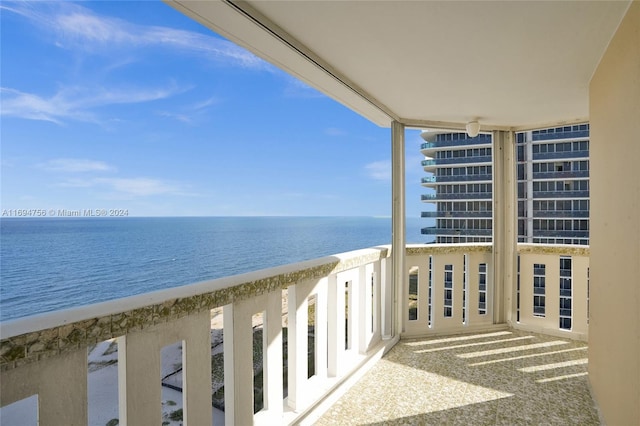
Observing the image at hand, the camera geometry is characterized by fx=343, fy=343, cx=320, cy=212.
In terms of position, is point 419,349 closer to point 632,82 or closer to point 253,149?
point 632,82

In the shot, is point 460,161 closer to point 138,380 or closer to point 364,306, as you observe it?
point 364,306

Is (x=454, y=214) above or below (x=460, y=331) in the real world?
above

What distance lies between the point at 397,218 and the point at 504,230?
4.22ft

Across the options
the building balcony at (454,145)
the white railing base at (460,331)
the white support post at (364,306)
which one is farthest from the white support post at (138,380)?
the building balcony at (454,145)

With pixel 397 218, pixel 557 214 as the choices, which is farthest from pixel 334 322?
pixel 557 214

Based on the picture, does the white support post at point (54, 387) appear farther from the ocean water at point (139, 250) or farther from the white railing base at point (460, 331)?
the ocean water at point (139, 250)

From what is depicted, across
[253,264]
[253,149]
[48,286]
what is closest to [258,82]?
[253,149]

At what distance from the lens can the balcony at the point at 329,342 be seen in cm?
95

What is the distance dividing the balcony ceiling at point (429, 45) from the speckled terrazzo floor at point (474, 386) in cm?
207

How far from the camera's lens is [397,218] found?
318 cm

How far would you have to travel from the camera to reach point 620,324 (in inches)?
64.0

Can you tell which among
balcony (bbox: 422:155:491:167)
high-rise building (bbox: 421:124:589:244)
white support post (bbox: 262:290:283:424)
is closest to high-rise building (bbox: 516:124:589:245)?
high-rise building (bbox: 421:124:589:244)

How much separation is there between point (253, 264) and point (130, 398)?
36524mm

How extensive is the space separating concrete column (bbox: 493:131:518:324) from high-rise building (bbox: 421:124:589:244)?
829 cm
